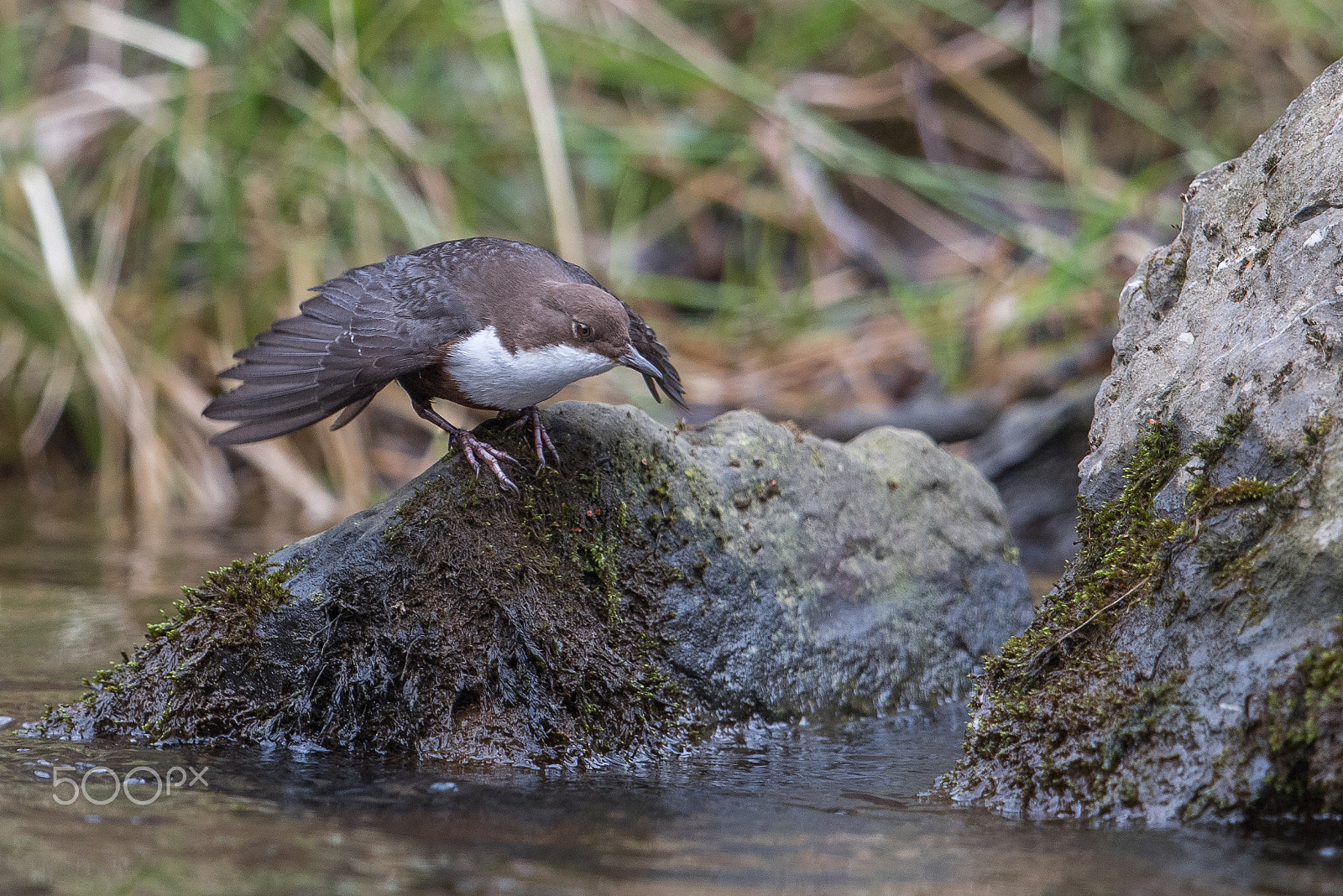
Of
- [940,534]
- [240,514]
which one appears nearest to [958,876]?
[940,534]

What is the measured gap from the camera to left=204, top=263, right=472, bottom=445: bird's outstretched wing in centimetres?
331

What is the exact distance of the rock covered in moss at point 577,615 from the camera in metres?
3.10

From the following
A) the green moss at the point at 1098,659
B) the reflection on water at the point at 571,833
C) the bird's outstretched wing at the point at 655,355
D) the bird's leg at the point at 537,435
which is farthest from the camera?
the bird's outstretched wing at the point at 655,355

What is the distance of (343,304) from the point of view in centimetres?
361

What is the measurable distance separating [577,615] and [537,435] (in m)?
0.50

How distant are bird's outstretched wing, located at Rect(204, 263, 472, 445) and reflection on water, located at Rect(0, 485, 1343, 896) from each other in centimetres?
87

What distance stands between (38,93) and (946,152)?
599cm

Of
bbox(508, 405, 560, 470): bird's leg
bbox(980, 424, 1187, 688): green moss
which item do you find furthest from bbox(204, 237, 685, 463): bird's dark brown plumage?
Result: bbox(980, 424, 1187, 688): green moss

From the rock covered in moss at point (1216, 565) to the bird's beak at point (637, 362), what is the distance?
3.94 feet

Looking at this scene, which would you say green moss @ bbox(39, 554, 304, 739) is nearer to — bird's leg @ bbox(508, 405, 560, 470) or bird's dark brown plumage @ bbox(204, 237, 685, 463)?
bird's dark brown plumage @ bbox(204, 237, 685, 463)

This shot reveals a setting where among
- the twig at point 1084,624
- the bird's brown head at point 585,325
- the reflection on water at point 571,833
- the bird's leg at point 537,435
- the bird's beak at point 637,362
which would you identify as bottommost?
the reflection on water at point 571,833

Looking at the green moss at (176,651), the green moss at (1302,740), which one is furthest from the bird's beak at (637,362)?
the green moss at (1302,740)

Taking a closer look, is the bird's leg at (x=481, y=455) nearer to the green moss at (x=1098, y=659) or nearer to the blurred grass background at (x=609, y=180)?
the green moss at (x=1098, y=659)

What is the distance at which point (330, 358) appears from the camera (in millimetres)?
3395
